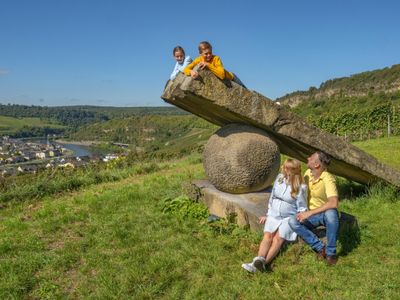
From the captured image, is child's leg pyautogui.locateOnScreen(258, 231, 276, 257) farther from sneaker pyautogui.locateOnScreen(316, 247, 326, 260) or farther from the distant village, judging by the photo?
the distant village

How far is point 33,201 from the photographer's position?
35.7 feet

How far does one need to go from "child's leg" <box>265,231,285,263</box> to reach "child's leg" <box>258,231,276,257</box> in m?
0.04

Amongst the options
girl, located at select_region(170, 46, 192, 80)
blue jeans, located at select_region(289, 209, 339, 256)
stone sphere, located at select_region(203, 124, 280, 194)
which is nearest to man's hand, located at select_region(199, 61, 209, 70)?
girl, located at select_region(170, 46, 192, 80)

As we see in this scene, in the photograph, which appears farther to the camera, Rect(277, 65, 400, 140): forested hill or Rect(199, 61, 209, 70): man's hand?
Rect(277, 65, 400, 140): forested hill

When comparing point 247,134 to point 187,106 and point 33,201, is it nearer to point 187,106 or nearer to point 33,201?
point 187,106

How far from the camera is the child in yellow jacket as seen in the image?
23.0ft

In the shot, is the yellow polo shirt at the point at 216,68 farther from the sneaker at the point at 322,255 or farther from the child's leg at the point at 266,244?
the sneaker at the point at 322,255

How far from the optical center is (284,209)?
6.18m

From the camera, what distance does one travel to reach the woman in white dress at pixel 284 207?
5.95 meters

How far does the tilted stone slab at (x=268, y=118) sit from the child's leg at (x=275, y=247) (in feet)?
7.80

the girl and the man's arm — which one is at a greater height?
the girl

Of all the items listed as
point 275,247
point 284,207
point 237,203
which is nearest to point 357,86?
point 237,203

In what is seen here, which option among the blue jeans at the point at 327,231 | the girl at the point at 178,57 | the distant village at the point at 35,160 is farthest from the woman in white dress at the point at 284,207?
the distant village at the point at 35,160

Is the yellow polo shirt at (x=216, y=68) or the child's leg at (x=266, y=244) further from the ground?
the yellow polo shirt at (x=216, y=68)
